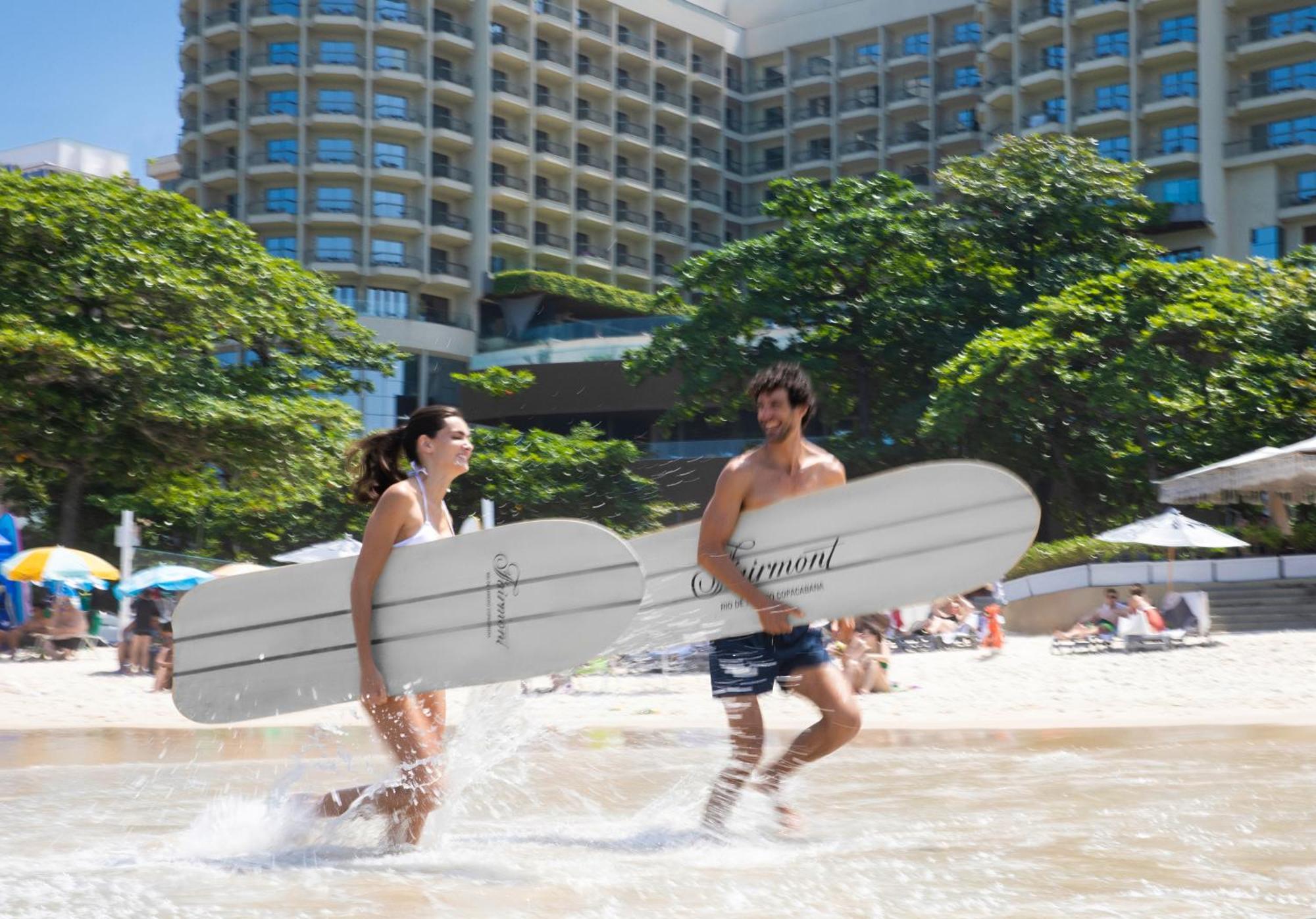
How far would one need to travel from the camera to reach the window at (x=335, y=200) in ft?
192

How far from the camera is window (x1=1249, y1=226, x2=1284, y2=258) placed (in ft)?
170

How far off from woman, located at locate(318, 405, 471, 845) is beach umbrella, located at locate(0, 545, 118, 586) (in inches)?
582

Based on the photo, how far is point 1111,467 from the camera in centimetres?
3138

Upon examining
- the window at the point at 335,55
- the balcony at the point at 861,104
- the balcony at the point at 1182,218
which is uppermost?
the balcony at the point at 861,104

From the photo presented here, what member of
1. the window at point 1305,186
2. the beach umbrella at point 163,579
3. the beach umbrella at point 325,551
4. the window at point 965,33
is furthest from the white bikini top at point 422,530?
the window at point 965,33

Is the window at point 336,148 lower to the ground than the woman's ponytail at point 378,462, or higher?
higher

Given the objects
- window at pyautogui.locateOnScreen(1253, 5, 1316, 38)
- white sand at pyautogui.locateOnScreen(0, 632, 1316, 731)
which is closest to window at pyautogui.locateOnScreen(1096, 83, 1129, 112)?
window at pyautogui.locateOnScreen(1253, 5, 1316, 38)

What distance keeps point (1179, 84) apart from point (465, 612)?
181 ft

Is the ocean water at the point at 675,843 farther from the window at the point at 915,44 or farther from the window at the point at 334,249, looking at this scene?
the window at the point at 915,44

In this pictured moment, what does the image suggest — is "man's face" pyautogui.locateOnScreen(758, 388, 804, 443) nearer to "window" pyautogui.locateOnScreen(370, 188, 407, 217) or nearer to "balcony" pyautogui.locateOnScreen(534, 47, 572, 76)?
"window" pyautogui.locateOnScreen(370, 188, 407, 217)

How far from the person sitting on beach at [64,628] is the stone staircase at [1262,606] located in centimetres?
1549

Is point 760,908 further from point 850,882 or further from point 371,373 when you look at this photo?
point 371,373

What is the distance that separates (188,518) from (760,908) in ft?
122

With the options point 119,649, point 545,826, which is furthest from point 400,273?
point 545,826
